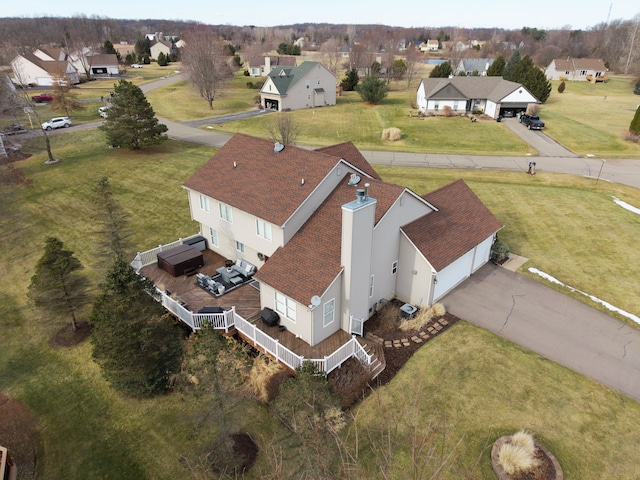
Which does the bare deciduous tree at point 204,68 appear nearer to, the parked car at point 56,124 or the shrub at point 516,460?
the parked car at point 56,124

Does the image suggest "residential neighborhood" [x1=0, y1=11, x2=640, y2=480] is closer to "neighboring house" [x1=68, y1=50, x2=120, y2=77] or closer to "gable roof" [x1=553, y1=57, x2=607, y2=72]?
"neighboring house" [x1=68, y1=50, x2=120, y2=77]

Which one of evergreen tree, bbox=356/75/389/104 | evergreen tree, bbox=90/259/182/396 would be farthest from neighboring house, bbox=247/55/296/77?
evergreen tree, bbox=90/259/182/396

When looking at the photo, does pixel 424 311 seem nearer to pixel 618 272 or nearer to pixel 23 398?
pixel 618 272

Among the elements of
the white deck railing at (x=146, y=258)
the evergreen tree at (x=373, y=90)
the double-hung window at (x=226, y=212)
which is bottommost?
the white deck railing at (x=146, y=258)

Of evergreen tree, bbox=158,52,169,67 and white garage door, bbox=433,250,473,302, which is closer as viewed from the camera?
white garage door, bbox=433,250,473,302

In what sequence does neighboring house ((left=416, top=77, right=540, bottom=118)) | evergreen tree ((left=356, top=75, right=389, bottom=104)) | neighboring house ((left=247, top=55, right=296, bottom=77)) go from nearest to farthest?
1. neighboring house ((left=416, top=77, right=540, bottom=118))
2. evergreen tree ((left=356, top=75, right=389, bottom=104))
3. neighboring house ((left=247, top=55, right=296, bottom=77))

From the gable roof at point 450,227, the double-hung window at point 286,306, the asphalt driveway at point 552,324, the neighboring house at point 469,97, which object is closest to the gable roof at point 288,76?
the neighboring house at point 469,97
